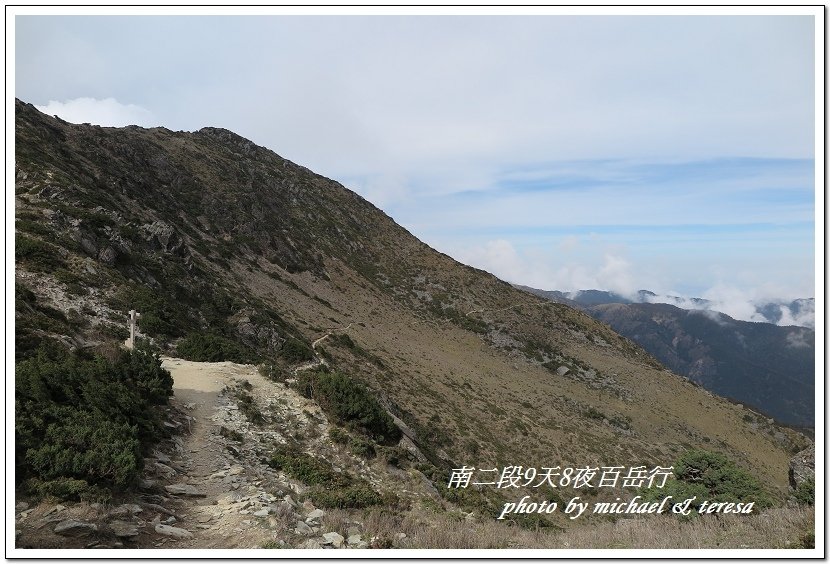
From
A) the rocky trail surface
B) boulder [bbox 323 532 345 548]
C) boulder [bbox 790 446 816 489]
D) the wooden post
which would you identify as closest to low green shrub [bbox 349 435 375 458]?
the rocky trail surface

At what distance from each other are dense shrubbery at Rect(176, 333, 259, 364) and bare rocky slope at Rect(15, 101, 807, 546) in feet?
0.63

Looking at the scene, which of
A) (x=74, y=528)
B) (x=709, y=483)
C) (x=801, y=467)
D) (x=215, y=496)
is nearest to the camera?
(x=74, y=528)

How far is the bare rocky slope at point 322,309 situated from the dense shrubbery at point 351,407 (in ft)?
2.88

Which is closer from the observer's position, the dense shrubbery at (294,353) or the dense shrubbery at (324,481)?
the dense shrubbery at (324,481)

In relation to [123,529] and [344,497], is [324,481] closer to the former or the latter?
[344,497]

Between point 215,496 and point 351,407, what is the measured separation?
20.4ft

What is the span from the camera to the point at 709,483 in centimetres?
1091

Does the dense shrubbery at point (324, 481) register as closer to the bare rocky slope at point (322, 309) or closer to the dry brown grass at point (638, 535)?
the bare rocky slope at point (322, 309)

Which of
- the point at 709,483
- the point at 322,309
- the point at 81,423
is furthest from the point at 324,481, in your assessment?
the point at 322,309

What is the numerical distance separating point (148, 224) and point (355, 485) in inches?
1566

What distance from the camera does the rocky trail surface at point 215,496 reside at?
6281 millimetres

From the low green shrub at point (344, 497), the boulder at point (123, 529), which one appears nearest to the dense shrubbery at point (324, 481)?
the low green shrub at point (344, 497)

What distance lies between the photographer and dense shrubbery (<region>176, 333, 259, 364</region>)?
18.3 metres

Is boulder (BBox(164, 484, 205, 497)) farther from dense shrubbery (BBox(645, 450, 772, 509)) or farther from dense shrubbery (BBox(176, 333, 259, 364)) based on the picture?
dense shrubbery (BBox(645, 450, 772, 509))
